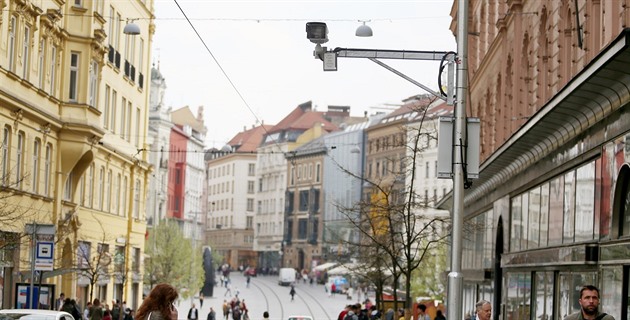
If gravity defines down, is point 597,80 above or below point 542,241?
above

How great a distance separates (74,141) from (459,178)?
33421mm

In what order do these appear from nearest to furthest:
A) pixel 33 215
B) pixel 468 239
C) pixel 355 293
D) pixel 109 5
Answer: pixel 33 215
pixel 468 239
pixel 109 5
pixel 355 293

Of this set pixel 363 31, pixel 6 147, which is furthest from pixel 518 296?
pixel 6 147

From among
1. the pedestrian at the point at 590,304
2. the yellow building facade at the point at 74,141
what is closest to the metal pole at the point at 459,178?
the pedestrian at the point at 590,304

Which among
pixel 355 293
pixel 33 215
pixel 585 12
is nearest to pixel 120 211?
pixel 33 215

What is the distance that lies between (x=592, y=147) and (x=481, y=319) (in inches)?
A: 345

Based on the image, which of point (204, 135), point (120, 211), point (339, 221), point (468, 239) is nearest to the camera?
point (468, 239)

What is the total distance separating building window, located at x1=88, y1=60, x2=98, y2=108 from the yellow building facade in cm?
4

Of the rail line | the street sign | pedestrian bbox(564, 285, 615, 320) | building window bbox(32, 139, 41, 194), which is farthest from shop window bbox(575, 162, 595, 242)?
the rail line

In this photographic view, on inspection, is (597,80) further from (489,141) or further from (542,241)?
(489,141)

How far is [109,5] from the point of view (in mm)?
57188

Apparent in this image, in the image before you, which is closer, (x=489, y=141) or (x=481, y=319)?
(x=481, y=319)

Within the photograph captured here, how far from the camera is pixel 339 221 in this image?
172625 mm

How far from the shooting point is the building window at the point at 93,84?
53356mm
